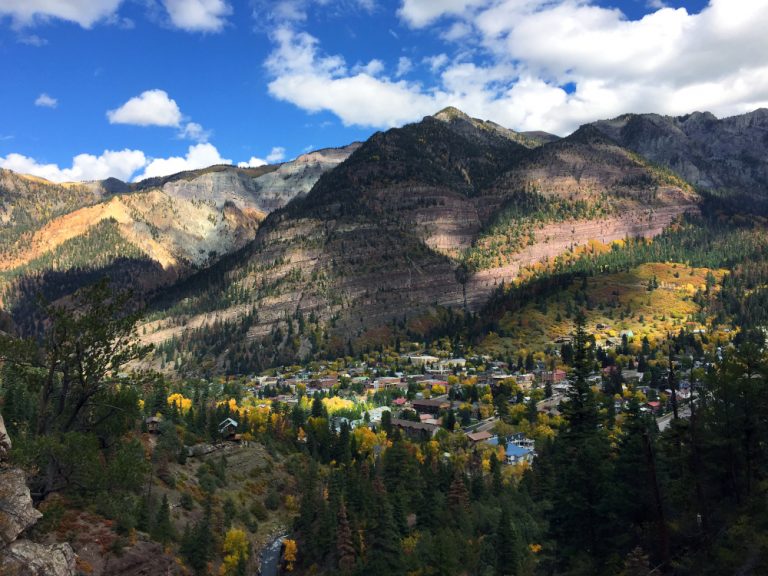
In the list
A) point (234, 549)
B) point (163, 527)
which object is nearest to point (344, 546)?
point (234, 549)

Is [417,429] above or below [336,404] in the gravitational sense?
below

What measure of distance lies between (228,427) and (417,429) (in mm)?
42769

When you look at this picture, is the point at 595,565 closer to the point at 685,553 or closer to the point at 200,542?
the point at 685,553

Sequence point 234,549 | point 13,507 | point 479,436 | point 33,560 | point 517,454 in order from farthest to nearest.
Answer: point 479,436 → point 517,454 → point 234,549 → point 13,507 → point 33,560

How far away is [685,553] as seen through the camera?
30.3 metres

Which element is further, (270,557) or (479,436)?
(479,436)

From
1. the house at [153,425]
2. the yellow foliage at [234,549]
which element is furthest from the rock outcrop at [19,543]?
the house at [153,425]

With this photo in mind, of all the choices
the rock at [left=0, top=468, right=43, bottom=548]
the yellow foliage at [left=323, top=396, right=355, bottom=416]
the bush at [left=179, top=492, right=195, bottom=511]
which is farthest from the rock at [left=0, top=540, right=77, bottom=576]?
the yellow foliage at [left=323, top=396, right=355, bottom=416]

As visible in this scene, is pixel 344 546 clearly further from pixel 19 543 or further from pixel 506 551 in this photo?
pixel 19 543

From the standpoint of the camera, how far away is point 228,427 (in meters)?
115

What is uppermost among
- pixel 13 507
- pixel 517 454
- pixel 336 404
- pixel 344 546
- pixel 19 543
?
pixel 13 507

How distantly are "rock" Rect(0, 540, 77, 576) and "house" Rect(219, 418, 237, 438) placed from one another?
307ft

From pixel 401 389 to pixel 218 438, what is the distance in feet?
248

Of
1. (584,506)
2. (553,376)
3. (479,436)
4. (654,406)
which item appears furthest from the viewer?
(553,376)
